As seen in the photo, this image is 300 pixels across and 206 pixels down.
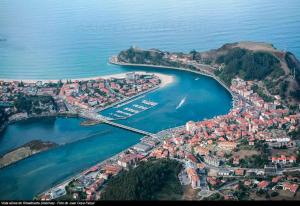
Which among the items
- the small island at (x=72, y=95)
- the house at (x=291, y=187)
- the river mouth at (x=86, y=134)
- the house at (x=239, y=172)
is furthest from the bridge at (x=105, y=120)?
the house at (x=291, y=187)

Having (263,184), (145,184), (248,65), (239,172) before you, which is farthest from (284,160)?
(248,65)

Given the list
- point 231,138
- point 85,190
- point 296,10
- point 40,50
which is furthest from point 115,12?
point 85,190

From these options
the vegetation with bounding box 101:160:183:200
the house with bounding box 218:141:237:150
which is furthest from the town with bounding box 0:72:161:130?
the vegetation with bounding box 101:160:183:200

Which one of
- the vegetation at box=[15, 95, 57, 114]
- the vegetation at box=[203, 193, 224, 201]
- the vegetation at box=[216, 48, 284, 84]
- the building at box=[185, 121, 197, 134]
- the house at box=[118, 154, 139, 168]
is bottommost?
the vegetation at box=[203, 193, 224, 201]

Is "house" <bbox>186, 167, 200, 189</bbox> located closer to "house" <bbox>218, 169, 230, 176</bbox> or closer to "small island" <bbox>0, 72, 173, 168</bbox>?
"house" <bbox>218, 169, 230, 176</bbox>

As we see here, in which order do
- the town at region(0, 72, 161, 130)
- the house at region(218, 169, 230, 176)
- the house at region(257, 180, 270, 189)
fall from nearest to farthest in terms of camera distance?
the house at region(257, 180, 270, 189) < the house at region(218, 169, 230, 176) < the town at region(0, 72, 161, 130)

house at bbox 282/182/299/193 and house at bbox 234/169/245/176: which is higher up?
house at bbox 234/169/245/176

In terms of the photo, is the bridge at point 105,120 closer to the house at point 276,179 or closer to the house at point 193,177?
the house at point 193,177

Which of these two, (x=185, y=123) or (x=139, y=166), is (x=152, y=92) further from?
(x=139, y=166)
